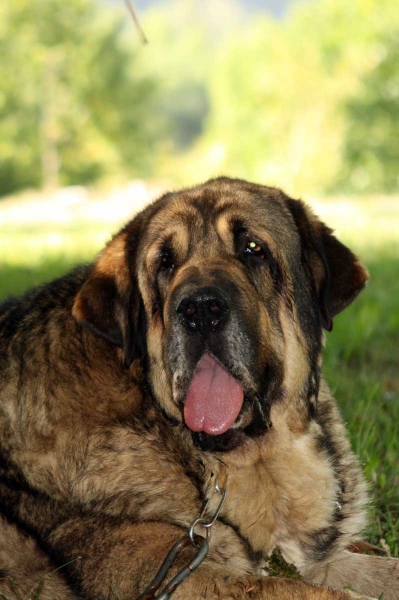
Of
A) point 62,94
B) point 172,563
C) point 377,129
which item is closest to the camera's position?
point 172,563

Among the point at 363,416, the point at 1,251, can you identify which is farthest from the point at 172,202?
the point at 1,251

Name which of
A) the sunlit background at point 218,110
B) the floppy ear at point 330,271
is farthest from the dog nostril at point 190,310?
the sunlit background at point 218,110

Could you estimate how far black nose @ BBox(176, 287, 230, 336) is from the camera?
3283mm

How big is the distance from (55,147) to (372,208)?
25.7 metres

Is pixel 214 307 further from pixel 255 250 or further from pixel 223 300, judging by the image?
pixel 255 250

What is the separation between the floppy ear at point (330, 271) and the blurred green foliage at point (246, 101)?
42.7m

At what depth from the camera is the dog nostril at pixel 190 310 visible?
10.8 feet

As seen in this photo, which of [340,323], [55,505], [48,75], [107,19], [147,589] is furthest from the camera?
[107,19]

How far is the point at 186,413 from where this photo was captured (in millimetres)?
3402

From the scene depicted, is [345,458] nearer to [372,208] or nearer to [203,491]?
[203,491]

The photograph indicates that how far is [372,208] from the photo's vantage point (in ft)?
104

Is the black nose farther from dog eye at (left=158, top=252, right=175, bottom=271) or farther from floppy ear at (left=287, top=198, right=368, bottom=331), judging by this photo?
floppy ear at (left=287, top=198, right=368, bottom=331)

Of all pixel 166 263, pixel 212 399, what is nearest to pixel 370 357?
pixel 166 263

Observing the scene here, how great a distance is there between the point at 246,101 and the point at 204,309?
5378cm
